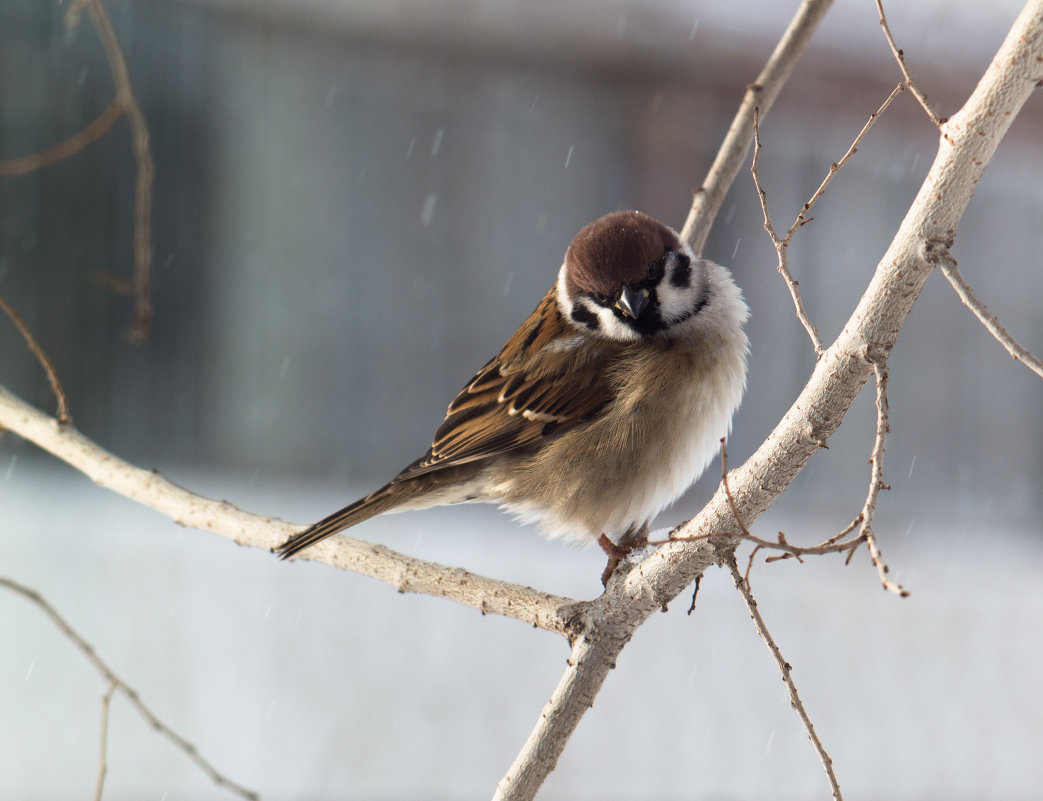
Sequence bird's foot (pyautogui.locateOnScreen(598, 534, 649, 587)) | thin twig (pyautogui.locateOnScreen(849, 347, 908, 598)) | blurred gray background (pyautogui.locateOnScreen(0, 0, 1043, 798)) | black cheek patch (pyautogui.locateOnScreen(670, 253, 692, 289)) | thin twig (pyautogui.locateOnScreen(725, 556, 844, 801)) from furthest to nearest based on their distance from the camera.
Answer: blurred gray background (pyautogui.locateOnScreen(0, 0, 1043, 798)), black cheek patch (pyautogui.locateOnScreen(670, 253, 692, 289)), bird's foot (pyautogui.locateOnScreen(598, 534, 649, 587)), thin twig (pyautogui.locateOnScreen(725, 556, 844, 801)), thin twig (pyautogui.locateOnScreen(849, 347, 908, 598))

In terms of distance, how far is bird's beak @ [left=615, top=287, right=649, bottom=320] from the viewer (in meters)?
1.67

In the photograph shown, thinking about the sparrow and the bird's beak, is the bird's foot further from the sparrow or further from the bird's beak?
the bird's beak

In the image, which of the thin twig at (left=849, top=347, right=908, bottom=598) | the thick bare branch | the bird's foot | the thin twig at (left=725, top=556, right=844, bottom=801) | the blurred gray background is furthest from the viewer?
the blurred gray background

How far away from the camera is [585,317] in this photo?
1.81 m

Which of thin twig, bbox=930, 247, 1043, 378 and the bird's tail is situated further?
the bird's tail

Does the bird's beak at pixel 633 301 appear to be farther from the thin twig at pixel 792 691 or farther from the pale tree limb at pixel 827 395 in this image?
the thin twig at pixel 792 691

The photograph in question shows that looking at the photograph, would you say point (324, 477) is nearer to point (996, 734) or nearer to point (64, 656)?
point (64, 656)

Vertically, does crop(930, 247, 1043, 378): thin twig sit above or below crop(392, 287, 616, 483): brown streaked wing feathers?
above

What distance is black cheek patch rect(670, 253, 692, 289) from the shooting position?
1.75 meters

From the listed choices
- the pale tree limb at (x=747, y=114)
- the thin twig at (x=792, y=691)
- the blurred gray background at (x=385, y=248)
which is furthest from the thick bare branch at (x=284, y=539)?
the blurred gray background at (x=385, y=248)

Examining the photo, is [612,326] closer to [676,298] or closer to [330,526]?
[676,298]

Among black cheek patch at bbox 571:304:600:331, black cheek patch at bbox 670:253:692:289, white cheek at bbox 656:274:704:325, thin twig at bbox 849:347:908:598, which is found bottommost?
black cheek patch at bbox 571:304:600:331

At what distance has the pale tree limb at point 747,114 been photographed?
5.49ft

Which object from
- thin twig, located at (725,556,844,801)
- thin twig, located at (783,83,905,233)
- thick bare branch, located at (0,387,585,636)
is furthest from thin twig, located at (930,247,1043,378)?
thick bare branch, located at (0,387,585,636)
